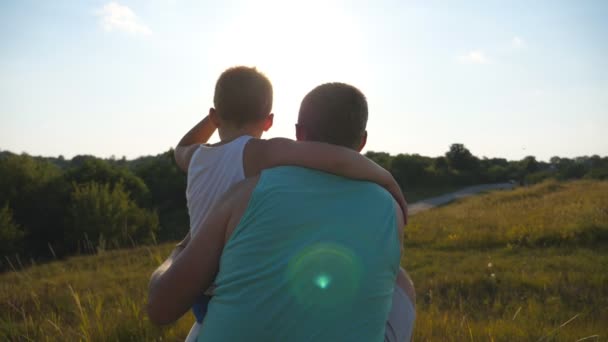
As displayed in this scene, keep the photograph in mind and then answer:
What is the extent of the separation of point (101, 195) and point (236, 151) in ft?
102

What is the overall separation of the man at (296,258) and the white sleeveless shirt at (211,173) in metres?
0.36

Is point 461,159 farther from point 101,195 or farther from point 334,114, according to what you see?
point 334,114

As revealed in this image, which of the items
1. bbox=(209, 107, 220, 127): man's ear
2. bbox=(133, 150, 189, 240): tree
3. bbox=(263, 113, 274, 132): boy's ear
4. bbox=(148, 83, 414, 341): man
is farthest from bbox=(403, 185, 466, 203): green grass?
bbox=(148, 83, 414, 341): man

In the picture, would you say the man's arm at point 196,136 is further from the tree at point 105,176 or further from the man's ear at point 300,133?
the tree at point 105,176

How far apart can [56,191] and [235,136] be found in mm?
40588

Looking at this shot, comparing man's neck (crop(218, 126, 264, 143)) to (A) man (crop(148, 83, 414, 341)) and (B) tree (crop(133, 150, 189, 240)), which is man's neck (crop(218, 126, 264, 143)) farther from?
(B) tree (crop(133, 150, 189, 240))

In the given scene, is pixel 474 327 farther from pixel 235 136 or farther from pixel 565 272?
pixel 565 272

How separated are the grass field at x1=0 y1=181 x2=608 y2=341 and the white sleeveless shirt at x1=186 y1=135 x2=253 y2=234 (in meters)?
1.63

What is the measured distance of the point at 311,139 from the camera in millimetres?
1759

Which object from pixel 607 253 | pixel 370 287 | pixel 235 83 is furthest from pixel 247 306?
pixel 607 253

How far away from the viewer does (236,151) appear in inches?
75.3

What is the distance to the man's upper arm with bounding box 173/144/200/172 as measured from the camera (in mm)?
2258

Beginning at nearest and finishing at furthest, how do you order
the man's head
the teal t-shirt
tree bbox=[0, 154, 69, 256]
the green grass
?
the teal t-shirt < the man's head < tree bbox=[0, 154, 69, 256] < the green grass

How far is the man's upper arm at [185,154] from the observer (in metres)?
2.26
